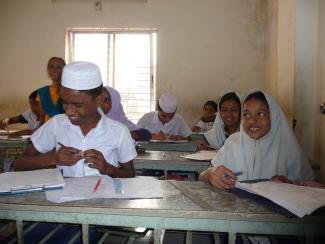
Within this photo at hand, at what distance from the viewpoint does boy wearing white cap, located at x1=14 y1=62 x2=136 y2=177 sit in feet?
5.87

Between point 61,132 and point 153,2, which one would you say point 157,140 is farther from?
point 153,2

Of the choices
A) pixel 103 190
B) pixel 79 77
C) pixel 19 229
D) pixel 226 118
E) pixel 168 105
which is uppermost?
pixel 79 77

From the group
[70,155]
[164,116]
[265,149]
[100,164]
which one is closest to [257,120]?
[265,149]

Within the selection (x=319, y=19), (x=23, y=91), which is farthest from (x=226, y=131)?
(x=23, y=91)

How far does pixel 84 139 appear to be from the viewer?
6.36 ft

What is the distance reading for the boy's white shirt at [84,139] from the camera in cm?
194

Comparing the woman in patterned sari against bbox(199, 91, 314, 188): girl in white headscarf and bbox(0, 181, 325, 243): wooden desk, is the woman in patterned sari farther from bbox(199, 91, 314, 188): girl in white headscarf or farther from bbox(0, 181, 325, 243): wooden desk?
bbox(0, 181, 325, 243): wooden desk

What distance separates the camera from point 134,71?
708cm

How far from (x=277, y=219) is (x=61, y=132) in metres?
1.27

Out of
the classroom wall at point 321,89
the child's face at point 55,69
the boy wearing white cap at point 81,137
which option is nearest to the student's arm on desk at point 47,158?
the boy wearing white cap at point 81,137

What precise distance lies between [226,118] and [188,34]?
4.11 m

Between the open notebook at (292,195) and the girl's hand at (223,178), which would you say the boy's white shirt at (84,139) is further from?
the open notebook at (292,195)

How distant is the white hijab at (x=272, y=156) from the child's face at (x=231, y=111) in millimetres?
1202

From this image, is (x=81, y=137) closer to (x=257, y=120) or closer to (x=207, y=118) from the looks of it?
(x=257, y=120)
